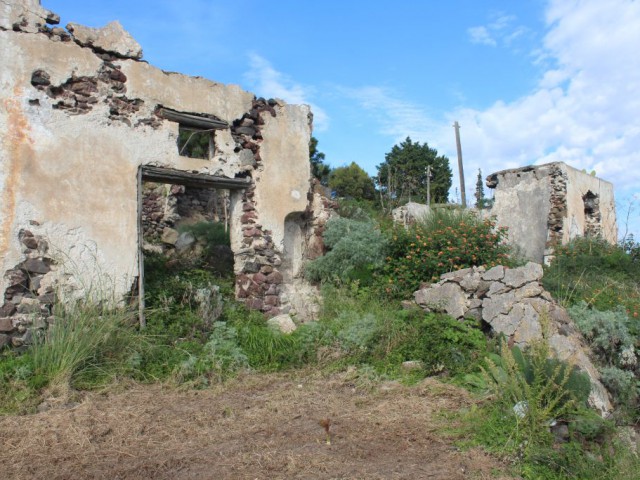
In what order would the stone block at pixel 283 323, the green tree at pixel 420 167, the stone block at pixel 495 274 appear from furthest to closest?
the green tree at pixel 420 167 < the stone block at pixel 283 323 < the stone block at pixel 495 274

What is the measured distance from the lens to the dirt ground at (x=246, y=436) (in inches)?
154

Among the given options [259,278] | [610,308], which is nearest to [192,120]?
[259,278]

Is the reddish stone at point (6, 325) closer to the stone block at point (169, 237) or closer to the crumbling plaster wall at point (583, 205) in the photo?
the stone block at point (169, 237)

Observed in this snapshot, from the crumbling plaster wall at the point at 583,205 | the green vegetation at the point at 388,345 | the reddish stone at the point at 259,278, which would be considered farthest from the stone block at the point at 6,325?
the crumbling plaster wall at the point at 583,205

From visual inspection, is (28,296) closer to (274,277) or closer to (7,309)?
(7,309)

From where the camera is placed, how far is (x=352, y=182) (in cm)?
2553

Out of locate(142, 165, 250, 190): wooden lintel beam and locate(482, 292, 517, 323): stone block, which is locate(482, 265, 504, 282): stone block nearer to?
locate(482, 292, 517, 323): stone block

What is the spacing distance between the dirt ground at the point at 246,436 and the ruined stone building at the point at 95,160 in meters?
2.06

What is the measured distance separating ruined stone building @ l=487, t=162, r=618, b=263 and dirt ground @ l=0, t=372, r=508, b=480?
938 cm

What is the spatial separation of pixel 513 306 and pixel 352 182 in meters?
19.5

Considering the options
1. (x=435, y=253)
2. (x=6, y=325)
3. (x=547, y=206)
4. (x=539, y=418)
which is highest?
(x=547, y=206)

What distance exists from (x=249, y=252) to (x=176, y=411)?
3751mm

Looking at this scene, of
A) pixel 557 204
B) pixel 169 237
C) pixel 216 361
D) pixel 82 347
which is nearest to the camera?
pixel 82 347

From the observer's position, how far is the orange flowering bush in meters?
8.27
